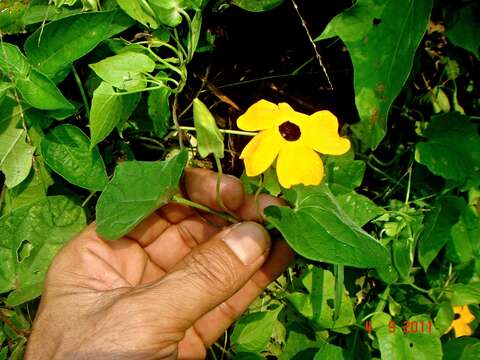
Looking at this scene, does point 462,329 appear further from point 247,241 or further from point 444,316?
point 247,241

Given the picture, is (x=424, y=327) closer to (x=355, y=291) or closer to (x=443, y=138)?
(x=355, y=291)

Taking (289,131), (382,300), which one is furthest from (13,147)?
(382,300)

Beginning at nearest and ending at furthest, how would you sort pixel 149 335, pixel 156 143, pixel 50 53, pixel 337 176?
pixel 149 335 < pixel 50 53 < pixel 337 176 < pixel 156 143

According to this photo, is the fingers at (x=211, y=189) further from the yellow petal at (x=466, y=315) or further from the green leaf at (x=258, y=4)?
the yellow petal at (x=466, y=315)

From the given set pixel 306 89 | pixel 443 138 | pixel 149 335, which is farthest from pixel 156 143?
pixel 443 138

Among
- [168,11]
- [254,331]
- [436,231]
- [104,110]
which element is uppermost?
[168,11]

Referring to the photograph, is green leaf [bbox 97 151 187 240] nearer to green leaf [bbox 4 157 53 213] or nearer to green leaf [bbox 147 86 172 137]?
green leaf [bbox 147 86 172 137]
